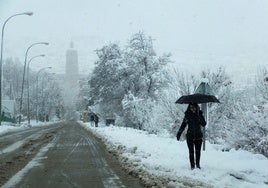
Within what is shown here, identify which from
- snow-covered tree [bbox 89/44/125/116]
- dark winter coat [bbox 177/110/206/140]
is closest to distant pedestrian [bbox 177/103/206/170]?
dark winter coat [bbox 177/110/206/140]

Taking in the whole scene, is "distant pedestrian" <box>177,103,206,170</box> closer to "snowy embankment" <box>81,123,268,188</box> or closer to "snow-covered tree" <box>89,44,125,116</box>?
"snowy embankment" <box>81,123,268,188</box>

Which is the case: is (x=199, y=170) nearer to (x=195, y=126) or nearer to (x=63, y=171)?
(x=195, y=126)

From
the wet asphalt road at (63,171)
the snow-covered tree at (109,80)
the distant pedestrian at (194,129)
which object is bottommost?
the wet asphalt road at (63,171)

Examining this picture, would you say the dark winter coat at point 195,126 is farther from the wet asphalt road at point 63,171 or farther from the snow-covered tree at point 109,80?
the snow-covered tree at point 109,80

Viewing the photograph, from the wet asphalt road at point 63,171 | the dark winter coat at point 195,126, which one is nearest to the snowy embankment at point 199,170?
the wet asphalt road at point 63,171

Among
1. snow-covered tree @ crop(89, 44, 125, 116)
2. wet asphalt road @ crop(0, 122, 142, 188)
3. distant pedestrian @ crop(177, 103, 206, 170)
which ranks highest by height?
snow-covered tree @ crop(89, 44, 125, 116)

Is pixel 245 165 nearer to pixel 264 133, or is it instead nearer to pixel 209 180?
pixel 209 180

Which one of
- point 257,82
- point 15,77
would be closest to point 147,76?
point 257,82

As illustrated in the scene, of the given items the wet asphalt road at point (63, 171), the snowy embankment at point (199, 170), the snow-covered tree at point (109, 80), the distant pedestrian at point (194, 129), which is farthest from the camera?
the snow-covered tree at point (109, 80)

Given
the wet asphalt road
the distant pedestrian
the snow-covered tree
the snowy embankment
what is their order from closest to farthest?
1. the snowy embankment
2. the wet asphalt road
3. the distant pedestrian
4. the snow-covered tree

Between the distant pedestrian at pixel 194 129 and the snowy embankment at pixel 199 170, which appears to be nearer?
the snowy embankment at pixel 199 170

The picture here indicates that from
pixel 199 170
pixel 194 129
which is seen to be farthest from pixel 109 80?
pixel 199 170

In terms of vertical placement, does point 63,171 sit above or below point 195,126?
below

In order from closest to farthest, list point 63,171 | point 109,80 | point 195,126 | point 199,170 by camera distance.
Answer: point 199,170
point 195,126
point 63,171
point 109,80
